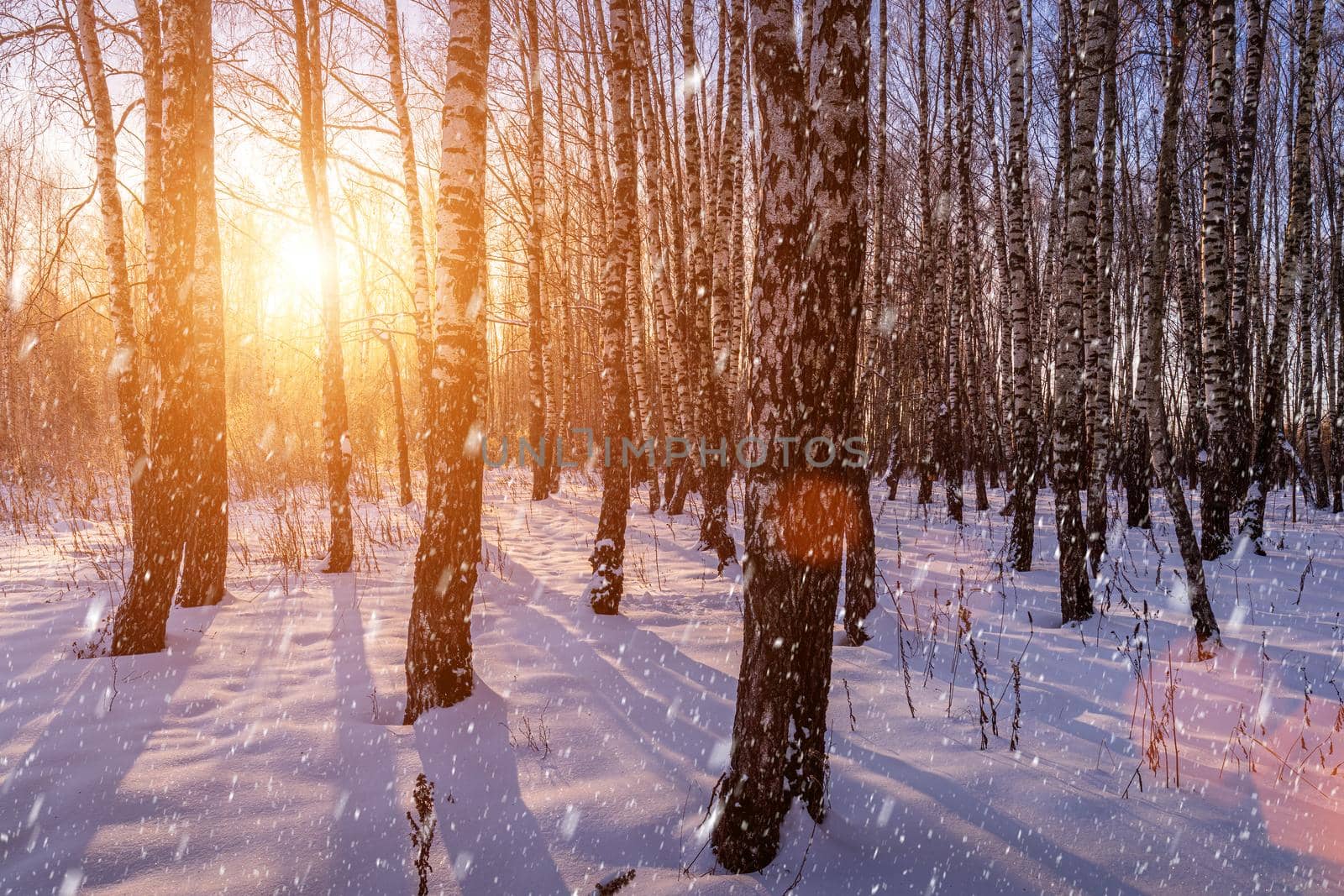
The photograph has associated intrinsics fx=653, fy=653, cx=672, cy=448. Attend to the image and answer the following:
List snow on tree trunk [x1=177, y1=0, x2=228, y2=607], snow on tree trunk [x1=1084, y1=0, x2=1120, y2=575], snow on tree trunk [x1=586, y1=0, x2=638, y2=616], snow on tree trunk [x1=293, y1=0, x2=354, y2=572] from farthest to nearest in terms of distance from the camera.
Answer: snow on tree trunk [x1=293, y1=0, x2=354, y2=572] → snow on tree trunk [x1=1084, y1=0, x2=1120, y2=575] → snow on tree trunk [x1=586, y1=0, x2=638, y2=616] → snow on tree trunk [x1=177, y1=0, x2=228, y2=607]

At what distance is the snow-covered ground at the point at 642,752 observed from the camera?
2.50m

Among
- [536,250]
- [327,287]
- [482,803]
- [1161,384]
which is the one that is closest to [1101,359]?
[1161,384]

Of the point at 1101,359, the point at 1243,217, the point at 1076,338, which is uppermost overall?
the point at 1243,217

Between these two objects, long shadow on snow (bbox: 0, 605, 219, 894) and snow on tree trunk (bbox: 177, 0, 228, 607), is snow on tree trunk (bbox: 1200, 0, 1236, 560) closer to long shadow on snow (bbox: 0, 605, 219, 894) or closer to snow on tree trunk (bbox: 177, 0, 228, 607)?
snow on tree trunk (bbox: 177, 0, 228, 607)

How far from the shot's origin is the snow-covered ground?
250 cm

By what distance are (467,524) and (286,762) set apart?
1421mm

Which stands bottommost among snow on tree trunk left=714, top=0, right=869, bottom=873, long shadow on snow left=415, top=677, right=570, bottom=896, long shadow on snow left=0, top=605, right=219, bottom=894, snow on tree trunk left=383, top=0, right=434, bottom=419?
long shadow on snow left=415, top=677, right=570, bottom=896

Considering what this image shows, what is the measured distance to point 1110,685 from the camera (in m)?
4.14

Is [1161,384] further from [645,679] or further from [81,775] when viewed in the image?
[81,775]

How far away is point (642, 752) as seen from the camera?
336 cm

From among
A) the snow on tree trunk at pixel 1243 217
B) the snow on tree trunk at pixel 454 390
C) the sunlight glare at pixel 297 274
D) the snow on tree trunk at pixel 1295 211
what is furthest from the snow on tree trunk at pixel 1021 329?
the sunlight glare at pixel 297 274

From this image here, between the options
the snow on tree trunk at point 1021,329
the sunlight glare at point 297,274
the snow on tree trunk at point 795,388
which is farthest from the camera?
the sunlight glare at point 297,274

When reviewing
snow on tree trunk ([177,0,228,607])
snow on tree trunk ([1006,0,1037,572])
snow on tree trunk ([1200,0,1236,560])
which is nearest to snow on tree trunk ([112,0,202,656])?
snow on tree trunk ([177,0,228,607])

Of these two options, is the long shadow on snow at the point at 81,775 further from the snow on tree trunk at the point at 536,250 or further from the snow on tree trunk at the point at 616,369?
the snow on tree trunk at the point at 536,250
